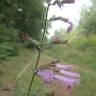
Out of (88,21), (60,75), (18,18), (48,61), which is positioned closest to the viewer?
(60,75)

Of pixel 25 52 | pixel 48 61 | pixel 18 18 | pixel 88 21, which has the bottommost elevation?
pixel 88 21

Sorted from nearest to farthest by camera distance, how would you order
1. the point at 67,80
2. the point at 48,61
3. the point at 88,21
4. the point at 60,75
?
the point at 67,80, the point at 60,75, the point at 48,61, the point at 88,21

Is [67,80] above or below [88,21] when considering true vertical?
above

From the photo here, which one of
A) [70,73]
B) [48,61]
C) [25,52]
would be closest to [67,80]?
[70,73]

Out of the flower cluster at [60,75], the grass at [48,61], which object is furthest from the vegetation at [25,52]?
the flower cluster at [60,75]

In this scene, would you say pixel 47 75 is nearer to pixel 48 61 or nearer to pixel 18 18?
pixel 18 18

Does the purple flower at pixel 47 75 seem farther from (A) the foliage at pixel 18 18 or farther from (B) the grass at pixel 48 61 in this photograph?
(A) the foliage at pixel 18 18

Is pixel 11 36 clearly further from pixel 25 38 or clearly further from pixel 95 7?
pixel 95 7

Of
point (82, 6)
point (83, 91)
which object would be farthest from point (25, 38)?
point (82, 6)
